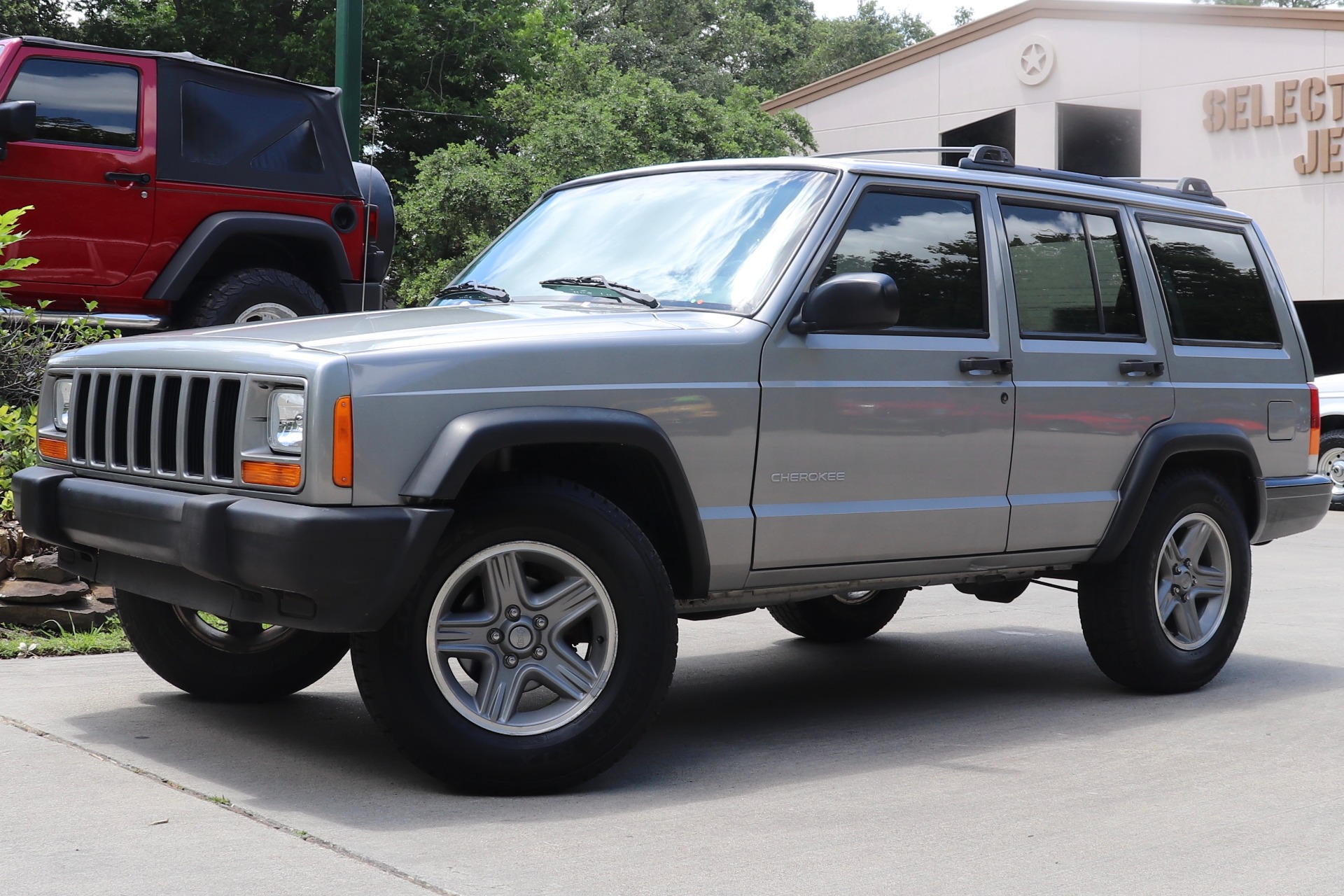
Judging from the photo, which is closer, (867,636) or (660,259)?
(660,259)

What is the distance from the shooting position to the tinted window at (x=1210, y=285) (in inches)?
247

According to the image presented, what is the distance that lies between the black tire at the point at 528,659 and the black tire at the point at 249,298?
506cm

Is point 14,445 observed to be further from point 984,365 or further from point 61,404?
point 984,365

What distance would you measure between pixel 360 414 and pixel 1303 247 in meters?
22.3

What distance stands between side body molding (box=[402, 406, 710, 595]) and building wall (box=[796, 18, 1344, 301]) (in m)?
21.0

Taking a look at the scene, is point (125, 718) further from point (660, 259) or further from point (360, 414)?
point (660, 259)

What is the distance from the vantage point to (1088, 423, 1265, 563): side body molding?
582 cm

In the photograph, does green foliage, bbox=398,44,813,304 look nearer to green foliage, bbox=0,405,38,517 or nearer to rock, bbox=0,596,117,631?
green foliage, bbox=0,405,38,517

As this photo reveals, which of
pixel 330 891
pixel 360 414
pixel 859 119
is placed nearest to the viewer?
pixel 330 891

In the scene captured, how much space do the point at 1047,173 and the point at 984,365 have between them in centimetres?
104

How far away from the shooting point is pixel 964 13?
248ft

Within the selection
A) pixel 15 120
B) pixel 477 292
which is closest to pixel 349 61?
pixel 15 120

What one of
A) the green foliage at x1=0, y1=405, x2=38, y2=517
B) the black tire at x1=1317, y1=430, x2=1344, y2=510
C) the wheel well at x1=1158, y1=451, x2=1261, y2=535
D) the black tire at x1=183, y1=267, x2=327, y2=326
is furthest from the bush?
the black tire at x1=1317, y1=430, x2=1344, y2=510

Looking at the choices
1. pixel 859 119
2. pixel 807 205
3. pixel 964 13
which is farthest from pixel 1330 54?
pixel 964 13
